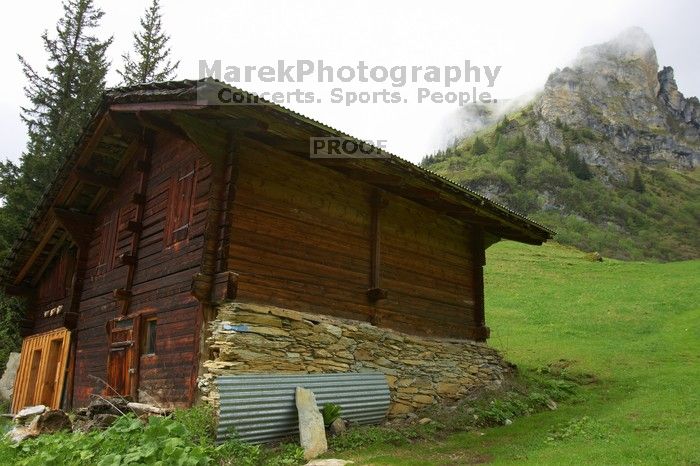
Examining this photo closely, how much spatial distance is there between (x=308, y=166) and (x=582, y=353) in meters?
13.8

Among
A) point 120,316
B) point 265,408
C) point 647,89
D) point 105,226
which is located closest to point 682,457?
point 265,408

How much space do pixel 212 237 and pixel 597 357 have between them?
1511 centimetres

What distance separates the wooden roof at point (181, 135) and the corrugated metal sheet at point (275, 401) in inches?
165

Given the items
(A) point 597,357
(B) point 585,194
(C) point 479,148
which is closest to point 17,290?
(A) point 597,357

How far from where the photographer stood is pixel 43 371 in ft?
51.4

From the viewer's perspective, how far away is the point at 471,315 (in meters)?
15.3

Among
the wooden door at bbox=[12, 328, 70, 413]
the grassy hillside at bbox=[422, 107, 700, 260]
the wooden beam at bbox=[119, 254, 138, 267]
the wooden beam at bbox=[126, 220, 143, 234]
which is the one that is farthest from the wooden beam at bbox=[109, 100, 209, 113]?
the grassy hillside at bbox=[422, 107, 700, 260]

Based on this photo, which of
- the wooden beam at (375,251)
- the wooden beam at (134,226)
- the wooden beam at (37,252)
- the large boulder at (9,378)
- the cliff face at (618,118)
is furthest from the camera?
the cliff face at (618,118)

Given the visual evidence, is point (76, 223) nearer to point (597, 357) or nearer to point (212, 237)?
point (212, 237)

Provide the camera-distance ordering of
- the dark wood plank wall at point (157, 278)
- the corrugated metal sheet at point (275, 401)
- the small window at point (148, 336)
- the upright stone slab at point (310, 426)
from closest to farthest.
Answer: the corrugated metal sheet at point (275, 401) < the upright stone slab at point (310, 426) < the dark wood plank wall at point (157, 278) < the small window at point (148, 336)

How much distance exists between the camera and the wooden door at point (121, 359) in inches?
448

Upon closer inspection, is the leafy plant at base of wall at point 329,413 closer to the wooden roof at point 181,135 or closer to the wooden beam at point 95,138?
the wooden roof at point 181,135

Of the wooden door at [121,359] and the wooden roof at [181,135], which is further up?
the wooden roof at [181,135]

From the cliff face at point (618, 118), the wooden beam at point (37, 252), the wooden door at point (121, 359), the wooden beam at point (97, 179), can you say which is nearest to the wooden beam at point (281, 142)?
the wooden door at point (121, 359)
